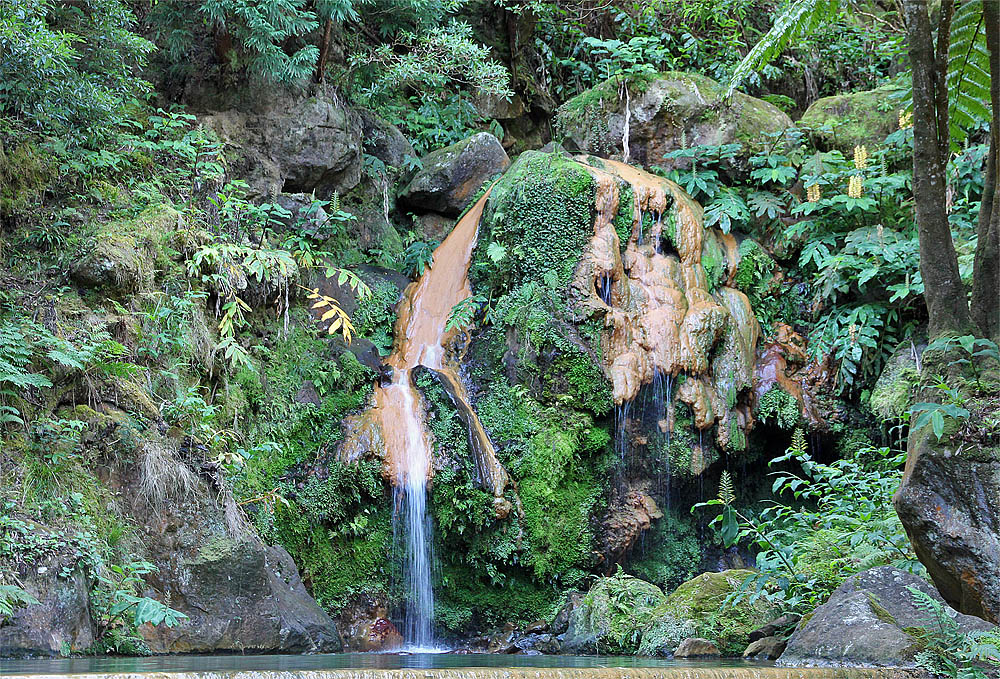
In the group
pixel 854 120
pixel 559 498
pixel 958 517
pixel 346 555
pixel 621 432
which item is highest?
pixel 854 120

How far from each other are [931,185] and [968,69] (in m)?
1.10

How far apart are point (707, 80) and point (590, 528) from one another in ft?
25.9

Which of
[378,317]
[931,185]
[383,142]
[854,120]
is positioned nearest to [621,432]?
[378,317]

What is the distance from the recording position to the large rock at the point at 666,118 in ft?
43.1

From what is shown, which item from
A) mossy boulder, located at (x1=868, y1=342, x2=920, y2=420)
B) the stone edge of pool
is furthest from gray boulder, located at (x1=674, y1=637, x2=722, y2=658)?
mossy boulder, located at (x1=868, y1=342, x2=920, y2=420)

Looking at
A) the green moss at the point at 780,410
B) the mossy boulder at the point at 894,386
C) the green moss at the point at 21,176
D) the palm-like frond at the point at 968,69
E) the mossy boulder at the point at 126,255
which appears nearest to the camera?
the palm-like frond at the point at 968,69

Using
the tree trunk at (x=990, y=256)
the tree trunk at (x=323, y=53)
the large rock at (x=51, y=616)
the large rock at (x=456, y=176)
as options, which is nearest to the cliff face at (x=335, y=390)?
the large rock at (x=51, y=616)

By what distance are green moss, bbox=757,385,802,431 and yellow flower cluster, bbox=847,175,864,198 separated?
292cm

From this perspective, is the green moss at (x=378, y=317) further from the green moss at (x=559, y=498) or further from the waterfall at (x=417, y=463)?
the green moss at (x=559, y=498)

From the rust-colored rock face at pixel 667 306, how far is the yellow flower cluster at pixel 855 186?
1795 mm

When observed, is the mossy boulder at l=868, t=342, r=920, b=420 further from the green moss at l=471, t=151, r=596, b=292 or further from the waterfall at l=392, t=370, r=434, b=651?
the waterfall at l=392, t=370, r=434, b=651

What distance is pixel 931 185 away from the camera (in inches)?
182

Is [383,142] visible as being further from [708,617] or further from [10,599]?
[10,599]

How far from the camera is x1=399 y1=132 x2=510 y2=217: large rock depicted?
43.0 ft
